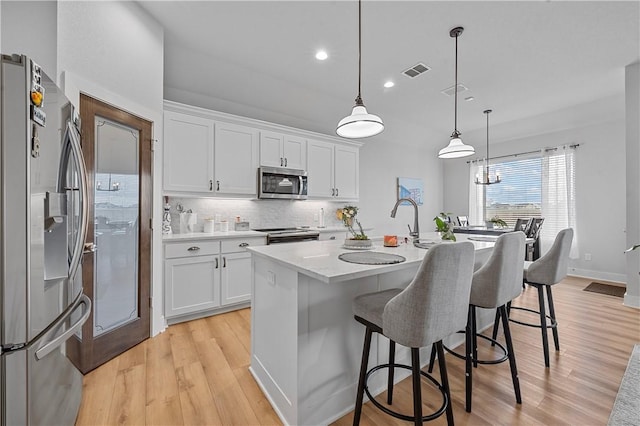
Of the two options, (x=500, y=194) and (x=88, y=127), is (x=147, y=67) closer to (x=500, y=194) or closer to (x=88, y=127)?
(x=88, y=127)

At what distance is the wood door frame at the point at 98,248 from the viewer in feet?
6.50

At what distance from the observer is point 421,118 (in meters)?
5.17

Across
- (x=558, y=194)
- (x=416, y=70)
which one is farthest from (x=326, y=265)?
(x=558, y=194)

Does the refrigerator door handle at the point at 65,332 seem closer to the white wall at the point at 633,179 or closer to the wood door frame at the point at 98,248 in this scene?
the wood door frame at the point at 98,248

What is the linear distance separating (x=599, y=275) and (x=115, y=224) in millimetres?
7147

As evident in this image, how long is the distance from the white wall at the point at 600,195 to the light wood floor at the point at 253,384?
2.68 m

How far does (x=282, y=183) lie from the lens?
3932 mm

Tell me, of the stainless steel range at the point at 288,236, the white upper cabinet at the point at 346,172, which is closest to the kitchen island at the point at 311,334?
the stainless steel range at the point at 288,236

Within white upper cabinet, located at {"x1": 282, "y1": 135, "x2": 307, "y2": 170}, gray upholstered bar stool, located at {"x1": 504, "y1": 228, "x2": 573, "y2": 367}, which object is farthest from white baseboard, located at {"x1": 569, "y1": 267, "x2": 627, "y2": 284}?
white upper cabinet, located at {"x1": 282, "y1": 135, "x2": 307, "y2": 170}

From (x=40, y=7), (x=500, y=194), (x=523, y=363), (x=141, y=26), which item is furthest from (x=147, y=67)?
(x=500, y=194)

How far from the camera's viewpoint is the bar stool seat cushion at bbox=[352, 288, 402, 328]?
1.40 m

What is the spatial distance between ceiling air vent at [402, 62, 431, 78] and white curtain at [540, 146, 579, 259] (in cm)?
370

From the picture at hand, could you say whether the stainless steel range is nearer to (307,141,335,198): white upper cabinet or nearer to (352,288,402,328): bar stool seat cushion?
(307,141,335,198): white upper cabinet

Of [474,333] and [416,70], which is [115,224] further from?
[416,70]
